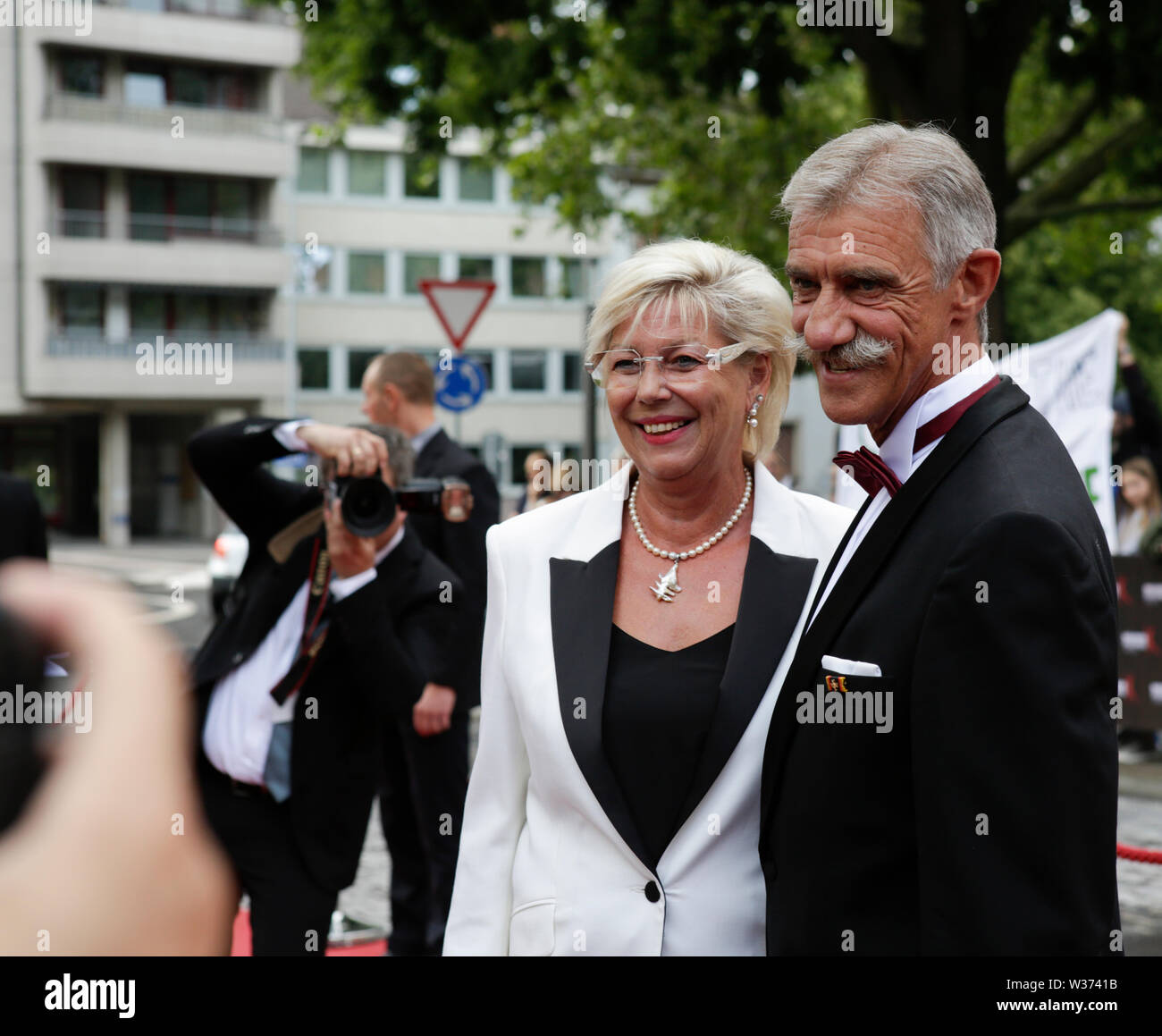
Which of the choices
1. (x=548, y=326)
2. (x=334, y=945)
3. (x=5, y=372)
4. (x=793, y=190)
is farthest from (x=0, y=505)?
(x=548, y=326)

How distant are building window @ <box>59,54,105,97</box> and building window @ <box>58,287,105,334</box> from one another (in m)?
5.89

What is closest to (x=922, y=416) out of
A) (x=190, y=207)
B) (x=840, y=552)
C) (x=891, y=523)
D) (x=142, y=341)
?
(x=891, y=523)

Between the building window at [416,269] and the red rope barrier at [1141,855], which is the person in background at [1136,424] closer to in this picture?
the red rope barrier at [1141,855]

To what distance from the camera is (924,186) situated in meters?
1.97

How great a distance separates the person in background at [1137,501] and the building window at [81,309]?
3681 centimetres

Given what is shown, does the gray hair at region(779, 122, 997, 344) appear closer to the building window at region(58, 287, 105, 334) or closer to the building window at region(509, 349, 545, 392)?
the building window at region(58, 287, 105, 334)

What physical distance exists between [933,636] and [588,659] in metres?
0.99

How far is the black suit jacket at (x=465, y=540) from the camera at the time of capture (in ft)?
19.8

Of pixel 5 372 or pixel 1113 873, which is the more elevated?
pixel 5 372

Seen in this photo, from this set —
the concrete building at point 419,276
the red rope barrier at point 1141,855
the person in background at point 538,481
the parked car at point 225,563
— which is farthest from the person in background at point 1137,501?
the concrete building at point 419,276

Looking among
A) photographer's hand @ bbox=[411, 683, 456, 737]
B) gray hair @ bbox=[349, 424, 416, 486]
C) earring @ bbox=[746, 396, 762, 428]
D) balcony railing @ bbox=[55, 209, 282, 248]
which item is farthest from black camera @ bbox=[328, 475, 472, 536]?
balcony railing @ bbox=[55, 209, 282, 248]

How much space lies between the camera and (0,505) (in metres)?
4.05

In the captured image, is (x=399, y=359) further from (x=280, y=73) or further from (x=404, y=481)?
(x=280, y=73)
